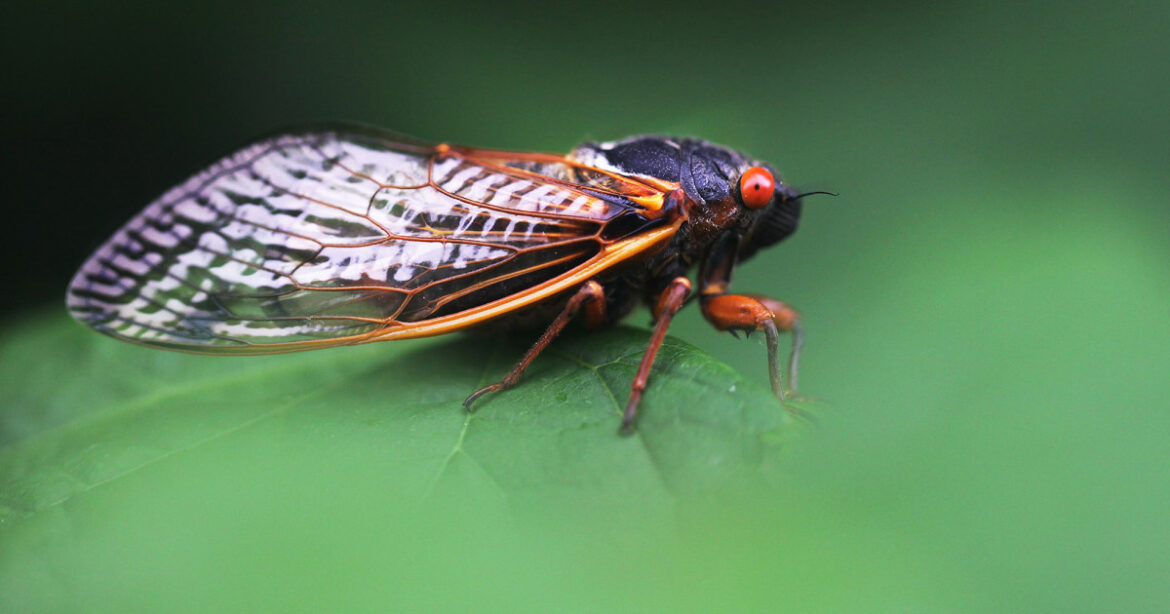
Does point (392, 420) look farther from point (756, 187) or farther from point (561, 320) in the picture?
point (756, 187)

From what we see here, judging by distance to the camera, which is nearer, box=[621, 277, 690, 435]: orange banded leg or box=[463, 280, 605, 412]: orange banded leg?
box=[621, 277, 690, 435]: orange banded leg

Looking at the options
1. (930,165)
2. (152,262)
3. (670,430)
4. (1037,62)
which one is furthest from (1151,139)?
(152,262)

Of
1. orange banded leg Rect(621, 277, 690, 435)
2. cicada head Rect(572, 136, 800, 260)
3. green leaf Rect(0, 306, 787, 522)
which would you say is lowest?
green leaf Rect(0, 306, 787, 522)

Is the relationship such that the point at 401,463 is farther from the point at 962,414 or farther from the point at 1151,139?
the point at 1151,139

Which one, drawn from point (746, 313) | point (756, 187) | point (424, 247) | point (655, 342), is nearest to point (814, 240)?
point (756, 187)

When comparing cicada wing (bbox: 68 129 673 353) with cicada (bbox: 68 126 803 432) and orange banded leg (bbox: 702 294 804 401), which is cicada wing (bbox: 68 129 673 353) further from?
orange banded leg (bbox: 702 294 804 401)

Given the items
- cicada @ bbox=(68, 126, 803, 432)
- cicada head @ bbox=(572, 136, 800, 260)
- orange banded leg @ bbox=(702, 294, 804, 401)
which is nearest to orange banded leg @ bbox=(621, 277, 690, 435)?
cicada @ bbox=(68, 126, 803, 432)
